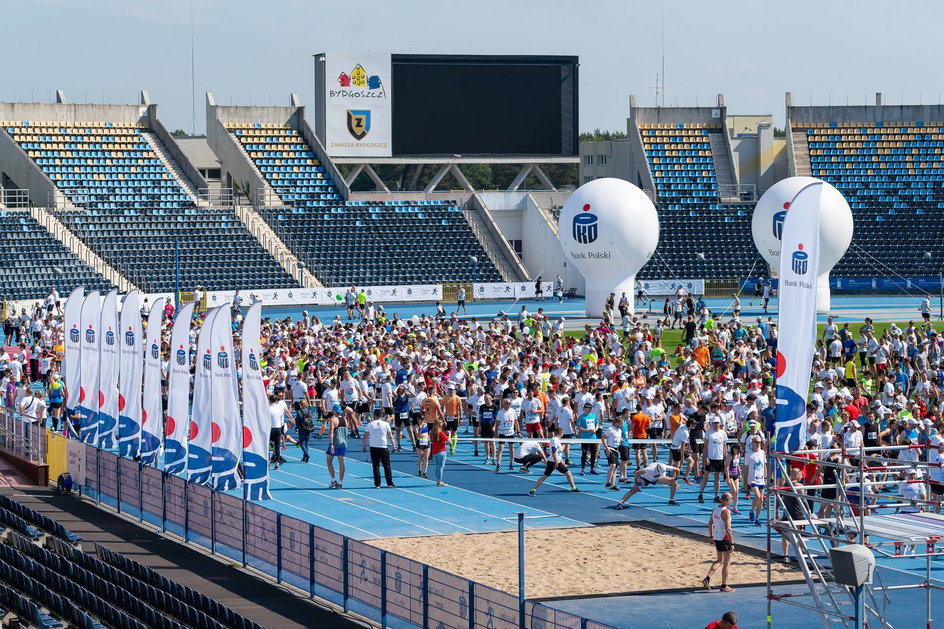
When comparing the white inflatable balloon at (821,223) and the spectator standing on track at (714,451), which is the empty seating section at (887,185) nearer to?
the white inflatable balloon at (821,223)

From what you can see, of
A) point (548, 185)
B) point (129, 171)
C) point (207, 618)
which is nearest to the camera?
point (207, 618)

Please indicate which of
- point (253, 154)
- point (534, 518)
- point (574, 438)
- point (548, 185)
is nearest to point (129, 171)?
point (253, 154)

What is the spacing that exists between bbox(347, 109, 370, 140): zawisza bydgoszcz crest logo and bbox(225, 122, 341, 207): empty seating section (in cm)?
251

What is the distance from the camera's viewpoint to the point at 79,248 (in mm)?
58812

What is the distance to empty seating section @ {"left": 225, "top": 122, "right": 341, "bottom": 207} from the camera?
66875mm

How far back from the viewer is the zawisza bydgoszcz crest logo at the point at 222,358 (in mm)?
22531

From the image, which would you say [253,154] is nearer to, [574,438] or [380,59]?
[380,59]

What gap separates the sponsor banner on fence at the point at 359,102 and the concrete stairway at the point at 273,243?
235 inches

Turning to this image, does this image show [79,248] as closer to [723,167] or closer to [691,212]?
[691,212]

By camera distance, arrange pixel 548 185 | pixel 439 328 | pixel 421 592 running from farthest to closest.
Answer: pixel 548 185 < pixel 439 328 < pixel 421 592

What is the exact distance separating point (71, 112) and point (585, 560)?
52.7 meters

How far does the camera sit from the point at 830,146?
72.4m

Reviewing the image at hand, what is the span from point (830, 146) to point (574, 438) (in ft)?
160

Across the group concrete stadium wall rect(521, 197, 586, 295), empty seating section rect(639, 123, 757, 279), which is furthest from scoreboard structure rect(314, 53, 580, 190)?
empty seating section rect(639, 123, 757, 279)
